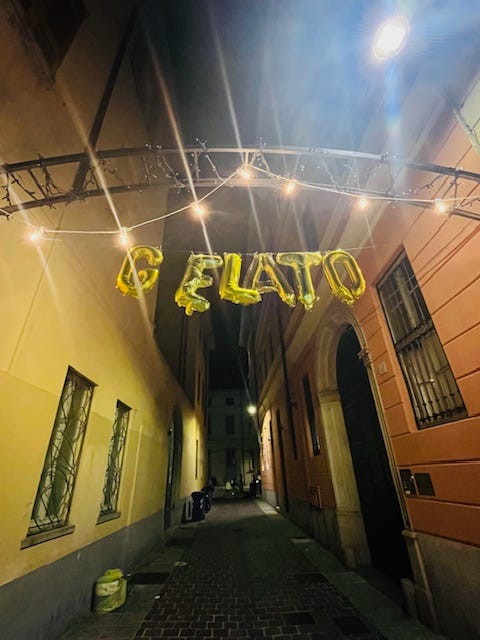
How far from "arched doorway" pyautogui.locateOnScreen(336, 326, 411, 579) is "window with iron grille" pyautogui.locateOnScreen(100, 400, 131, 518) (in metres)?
5.59

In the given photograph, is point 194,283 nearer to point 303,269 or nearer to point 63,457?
point 303,269

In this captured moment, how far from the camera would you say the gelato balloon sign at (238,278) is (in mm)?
3725

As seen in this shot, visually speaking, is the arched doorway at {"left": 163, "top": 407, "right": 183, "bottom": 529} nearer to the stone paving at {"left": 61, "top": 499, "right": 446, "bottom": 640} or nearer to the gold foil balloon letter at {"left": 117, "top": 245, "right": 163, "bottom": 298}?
the stone paving at {"left": 61, "top": 499, "right": 446, "bottom": 640}

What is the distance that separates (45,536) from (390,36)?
671 cm

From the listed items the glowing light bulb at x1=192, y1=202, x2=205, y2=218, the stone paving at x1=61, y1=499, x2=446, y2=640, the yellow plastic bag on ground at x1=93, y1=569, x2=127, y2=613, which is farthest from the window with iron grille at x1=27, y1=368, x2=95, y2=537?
the glowing light bulb at x1=192, y1=202, x2=205, y2=218

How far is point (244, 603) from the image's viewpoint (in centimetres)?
440

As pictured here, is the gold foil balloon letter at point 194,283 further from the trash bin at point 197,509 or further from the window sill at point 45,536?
the trash bin at point 197,509

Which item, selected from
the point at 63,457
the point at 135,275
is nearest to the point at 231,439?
the point at 63,457

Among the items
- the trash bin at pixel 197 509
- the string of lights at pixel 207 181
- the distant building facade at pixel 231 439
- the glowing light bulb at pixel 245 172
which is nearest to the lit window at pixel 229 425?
the distant building facade at pixel 231 439

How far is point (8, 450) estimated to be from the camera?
2850 millimetres

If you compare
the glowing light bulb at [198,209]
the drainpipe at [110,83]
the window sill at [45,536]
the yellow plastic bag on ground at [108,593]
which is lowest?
the yellow plastic bag on ground at [108,593]

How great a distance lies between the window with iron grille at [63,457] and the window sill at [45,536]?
86 millimetres

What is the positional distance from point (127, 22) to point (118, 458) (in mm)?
9541

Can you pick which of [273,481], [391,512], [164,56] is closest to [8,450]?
[391,512]
